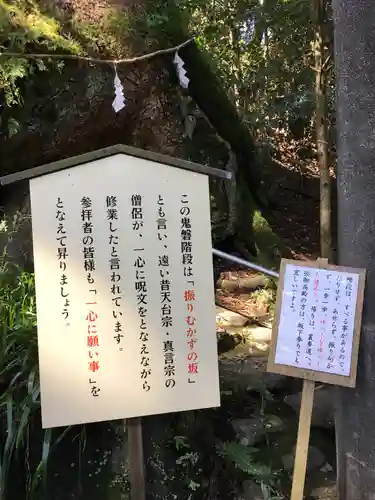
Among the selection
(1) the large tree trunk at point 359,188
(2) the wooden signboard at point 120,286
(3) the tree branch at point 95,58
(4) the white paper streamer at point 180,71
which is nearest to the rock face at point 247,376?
(1) the large tree trunk at point 359,188

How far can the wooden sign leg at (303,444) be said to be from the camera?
83.8 inches

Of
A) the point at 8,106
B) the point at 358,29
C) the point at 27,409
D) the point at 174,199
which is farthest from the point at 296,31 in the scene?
the point at 27,409

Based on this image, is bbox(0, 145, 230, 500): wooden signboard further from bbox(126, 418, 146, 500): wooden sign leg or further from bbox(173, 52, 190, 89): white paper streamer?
bbox(173, 52, 190, 89): white paper streamer

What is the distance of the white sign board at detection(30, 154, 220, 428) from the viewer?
2021 millimetres

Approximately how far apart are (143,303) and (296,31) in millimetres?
5908

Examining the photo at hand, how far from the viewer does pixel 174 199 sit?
212cm

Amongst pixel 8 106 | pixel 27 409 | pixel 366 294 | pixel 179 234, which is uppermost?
pixel 8 106

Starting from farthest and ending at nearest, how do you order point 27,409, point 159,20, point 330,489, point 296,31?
point 296,31 → point 159,20 → point 330,489 → point 27,409

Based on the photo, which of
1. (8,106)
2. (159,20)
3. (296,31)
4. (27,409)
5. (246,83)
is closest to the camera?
(27,409)

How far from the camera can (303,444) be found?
2.14 metres

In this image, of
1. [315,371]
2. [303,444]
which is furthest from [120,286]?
[303,444]

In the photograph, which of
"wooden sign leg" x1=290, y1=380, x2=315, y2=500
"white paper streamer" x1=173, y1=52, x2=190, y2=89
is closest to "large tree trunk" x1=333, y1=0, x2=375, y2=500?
"wooden sign leg" x1=290, y1=380, x2=315, y2=500

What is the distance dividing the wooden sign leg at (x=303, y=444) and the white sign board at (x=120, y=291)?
14.3 inches

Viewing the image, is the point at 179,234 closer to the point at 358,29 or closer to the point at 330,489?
the point at 358,29
